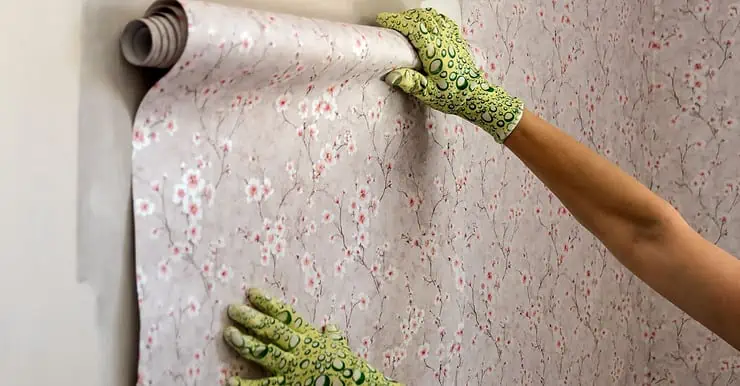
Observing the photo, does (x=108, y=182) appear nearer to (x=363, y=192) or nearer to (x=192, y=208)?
(x=192, y=208)

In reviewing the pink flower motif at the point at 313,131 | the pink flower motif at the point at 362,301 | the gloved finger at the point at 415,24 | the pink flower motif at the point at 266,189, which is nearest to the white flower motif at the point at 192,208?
the pink flower motif at the point at 266,189

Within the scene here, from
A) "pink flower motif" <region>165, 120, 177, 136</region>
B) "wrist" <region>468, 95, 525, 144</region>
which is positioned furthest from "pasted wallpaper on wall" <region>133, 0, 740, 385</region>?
"wrist" <region>468, 95, 525, 144</region>

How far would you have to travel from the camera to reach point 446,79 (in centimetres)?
113

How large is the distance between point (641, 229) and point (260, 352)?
62 centimetres

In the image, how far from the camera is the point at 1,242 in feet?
2.29

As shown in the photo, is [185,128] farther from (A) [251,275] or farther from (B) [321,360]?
(B) [321,360]

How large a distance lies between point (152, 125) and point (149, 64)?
75 millimetres

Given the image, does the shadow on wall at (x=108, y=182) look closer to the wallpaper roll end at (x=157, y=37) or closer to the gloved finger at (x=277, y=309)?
the wallpaper roll end at (x=157, y=37)

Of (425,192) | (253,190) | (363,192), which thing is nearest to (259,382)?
(253,190)

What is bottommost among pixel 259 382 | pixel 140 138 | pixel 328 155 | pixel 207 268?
pixel 259 382

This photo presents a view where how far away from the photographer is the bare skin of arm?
0.97 metres

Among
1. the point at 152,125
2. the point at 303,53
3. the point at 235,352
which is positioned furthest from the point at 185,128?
the point at 235,352

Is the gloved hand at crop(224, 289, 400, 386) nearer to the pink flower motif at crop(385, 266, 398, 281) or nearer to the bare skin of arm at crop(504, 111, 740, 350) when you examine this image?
the pink flower motif at crop(385, 266, 398, 281)

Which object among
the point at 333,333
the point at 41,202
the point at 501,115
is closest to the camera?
the point at 41,202
